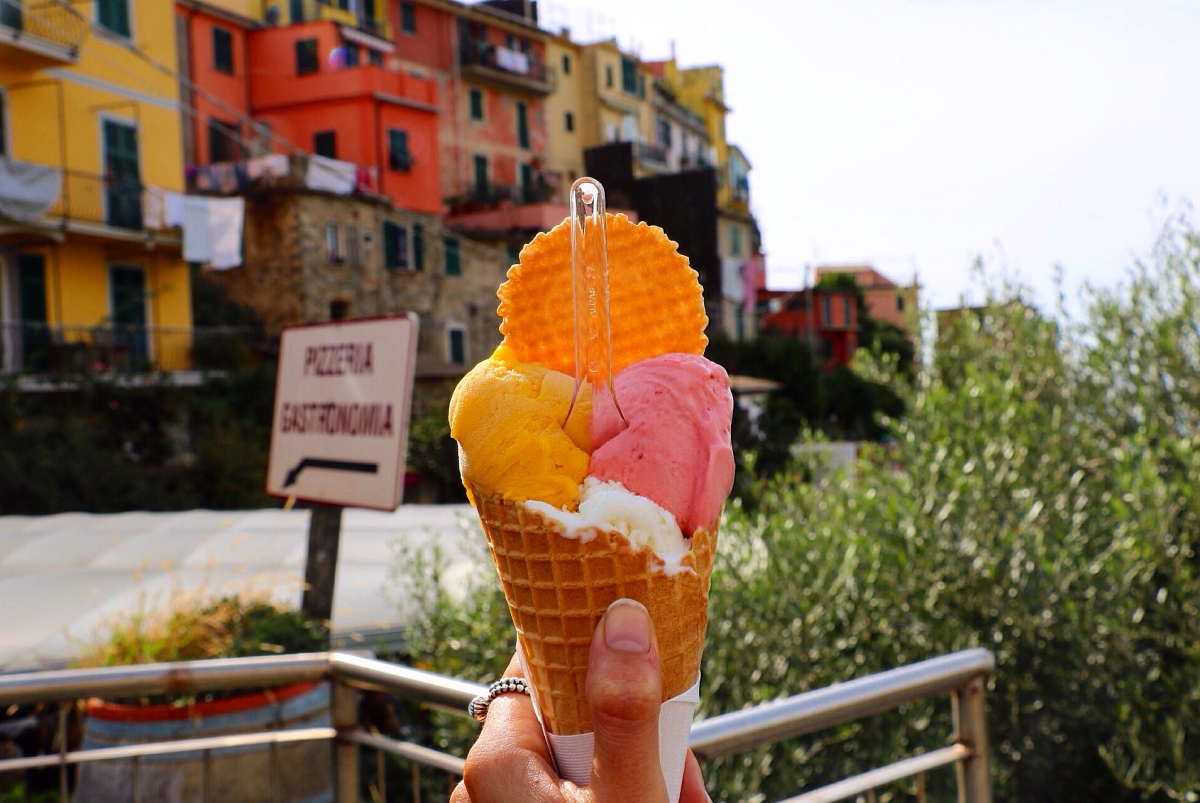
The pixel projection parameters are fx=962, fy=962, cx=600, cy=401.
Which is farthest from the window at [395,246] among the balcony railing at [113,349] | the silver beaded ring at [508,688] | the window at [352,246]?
the silver beaded ring at [508,688]

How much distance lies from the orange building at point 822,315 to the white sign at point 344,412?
4171 centimetres

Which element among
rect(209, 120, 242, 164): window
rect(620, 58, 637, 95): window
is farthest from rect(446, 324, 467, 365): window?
rect(620, 58, 637, 95): window

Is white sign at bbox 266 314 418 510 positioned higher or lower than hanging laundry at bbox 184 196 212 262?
lower

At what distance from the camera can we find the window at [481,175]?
101 ft

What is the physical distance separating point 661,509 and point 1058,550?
2.93 meters

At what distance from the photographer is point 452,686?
1.99 metres

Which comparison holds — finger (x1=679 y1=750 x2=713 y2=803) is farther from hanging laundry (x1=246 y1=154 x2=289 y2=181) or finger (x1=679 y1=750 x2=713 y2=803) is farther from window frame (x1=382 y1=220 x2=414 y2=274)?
window frame (x1=382 y1=220 x2=414 y2=274)

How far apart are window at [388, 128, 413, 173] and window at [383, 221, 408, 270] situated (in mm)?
1561

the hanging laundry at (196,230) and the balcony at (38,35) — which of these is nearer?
the balcony at (38,35)

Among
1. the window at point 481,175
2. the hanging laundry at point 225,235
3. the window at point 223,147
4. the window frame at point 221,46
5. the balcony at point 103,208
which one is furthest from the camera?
the window at point 481,175

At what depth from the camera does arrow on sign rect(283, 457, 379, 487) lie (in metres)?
3.71

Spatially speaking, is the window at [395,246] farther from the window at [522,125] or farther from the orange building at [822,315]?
the orange building at [822,315]

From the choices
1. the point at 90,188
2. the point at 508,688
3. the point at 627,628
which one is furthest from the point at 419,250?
the point at 627,628

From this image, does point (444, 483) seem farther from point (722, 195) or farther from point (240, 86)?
point (722, 195)
